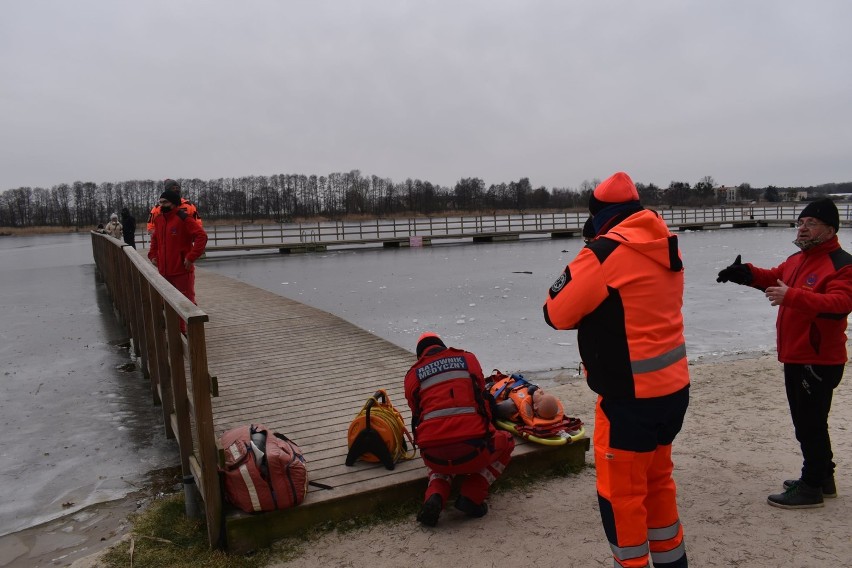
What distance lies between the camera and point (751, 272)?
11.9 feet

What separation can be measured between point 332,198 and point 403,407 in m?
100

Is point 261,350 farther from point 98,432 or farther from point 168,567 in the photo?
point 168,567

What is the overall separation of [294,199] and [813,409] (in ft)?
330

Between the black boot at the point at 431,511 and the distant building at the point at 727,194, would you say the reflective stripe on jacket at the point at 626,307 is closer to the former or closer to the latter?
Answer: the black boot at the point at 431,511

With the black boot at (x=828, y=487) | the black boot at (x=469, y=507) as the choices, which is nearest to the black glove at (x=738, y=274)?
the black boot at (x=828, y=487)

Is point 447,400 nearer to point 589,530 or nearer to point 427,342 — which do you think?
point 427,342

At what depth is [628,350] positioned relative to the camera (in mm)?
2416

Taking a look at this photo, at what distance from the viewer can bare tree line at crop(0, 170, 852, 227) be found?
93.2 m

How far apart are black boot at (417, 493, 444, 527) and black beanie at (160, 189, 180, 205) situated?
447 cm

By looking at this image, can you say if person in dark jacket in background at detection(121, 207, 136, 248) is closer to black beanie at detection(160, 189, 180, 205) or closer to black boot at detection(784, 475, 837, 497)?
black beanie at detection(160, 189, 180, 205)

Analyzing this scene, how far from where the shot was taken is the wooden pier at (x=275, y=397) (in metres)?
3.27

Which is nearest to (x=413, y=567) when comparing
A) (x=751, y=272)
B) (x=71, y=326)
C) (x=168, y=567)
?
(x=168, y=567)

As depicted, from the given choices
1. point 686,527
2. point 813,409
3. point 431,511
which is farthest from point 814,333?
point 431,511

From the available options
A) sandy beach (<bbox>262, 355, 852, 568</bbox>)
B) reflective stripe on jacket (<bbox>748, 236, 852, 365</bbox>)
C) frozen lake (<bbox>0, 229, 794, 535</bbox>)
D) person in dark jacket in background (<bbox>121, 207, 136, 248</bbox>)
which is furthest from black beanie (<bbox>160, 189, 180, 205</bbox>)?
person in dark jacket in background (<bbox>121, 207, 136, 248</bbox>)
